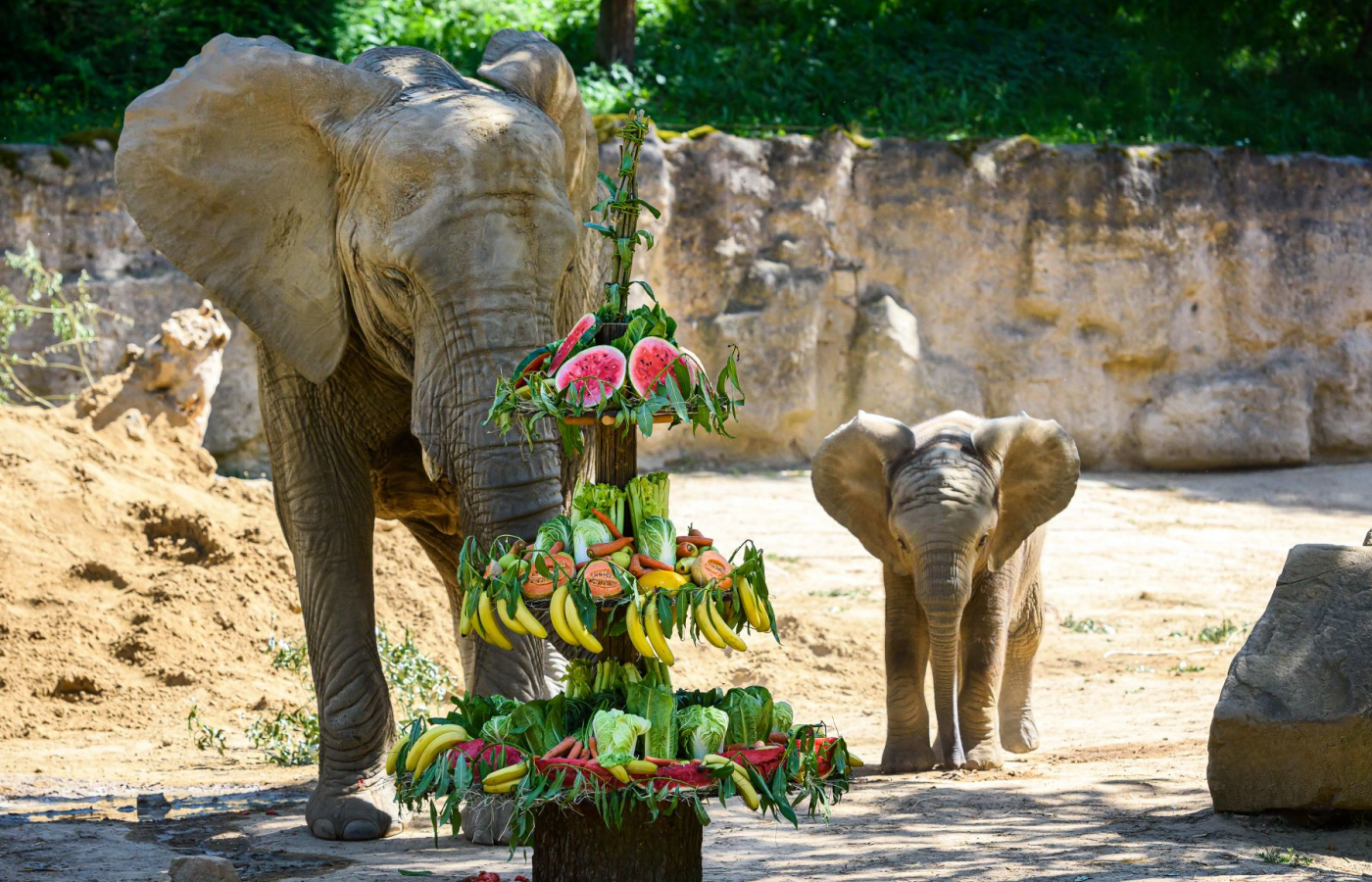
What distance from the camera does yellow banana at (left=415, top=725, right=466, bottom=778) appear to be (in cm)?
406

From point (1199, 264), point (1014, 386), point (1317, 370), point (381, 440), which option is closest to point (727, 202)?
point (1014, 386)

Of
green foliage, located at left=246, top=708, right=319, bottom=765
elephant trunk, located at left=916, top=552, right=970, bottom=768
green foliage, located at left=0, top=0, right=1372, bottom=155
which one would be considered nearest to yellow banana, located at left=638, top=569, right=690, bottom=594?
elephant trunk, located at left=916, top=552, right=970, bottom=768

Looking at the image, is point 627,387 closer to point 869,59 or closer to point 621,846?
point 621,846

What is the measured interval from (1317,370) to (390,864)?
1429cm

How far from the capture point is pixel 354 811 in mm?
6016

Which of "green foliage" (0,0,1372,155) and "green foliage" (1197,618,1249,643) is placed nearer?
"green foliage" (1197,618,1249,643)

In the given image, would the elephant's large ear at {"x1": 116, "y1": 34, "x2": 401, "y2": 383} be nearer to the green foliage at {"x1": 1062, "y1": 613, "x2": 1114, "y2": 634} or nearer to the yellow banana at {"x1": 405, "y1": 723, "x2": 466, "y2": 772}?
the yellow banana at {"x1": 405, "y1": 723, "x2": 466, "y2": 772}

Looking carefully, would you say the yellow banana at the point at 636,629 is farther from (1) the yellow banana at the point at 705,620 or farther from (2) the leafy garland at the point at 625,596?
(1) the yellow banana at the point at 705,620

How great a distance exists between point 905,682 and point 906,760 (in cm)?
34

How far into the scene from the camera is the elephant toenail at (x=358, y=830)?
5992 mm

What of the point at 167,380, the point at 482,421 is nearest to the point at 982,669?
the point at 482,421

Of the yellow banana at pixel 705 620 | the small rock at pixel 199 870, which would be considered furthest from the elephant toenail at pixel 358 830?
the yellow banana at pixel 705 620

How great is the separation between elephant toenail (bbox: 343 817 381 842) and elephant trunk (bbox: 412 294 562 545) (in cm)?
132

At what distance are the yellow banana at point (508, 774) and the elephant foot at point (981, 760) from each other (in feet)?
11.9
